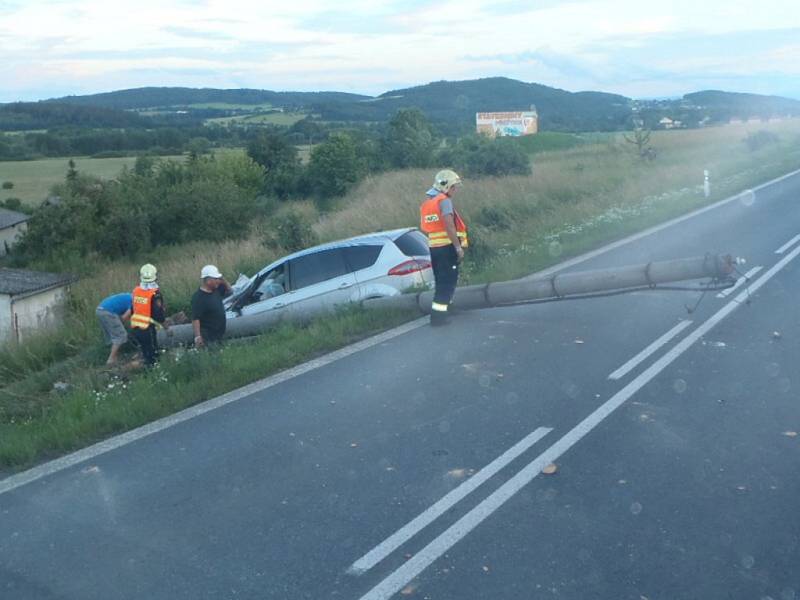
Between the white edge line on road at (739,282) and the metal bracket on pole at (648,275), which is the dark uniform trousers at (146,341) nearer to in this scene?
the metal bracket on pole at (648,275)

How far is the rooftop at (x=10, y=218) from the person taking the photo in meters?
52.1

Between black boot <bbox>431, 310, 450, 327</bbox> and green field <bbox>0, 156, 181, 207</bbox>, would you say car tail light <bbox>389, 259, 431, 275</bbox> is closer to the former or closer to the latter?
black boot <bbox>431, 310, 450, 327</bbox>

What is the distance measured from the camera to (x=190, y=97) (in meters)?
124

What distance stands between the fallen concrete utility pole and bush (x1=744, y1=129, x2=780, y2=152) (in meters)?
39.2

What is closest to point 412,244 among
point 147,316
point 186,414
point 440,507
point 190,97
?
point 147,316

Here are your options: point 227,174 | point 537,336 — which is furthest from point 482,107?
point 537,336

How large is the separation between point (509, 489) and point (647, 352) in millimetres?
3539

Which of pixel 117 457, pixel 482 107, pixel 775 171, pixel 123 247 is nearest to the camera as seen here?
pixel 117 457

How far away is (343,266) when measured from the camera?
1213 cm

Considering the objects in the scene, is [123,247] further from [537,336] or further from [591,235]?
[537,336]

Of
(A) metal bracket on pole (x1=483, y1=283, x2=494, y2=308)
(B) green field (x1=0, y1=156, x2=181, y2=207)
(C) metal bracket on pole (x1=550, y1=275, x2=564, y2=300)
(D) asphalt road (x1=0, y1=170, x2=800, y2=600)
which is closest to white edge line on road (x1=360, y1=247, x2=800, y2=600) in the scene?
(D) asphalt road (x1=0, y1=170, x2=800, y2=600)

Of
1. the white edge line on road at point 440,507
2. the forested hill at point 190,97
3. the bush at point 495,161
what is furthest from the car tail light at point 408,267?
the forested hill at point 190,97

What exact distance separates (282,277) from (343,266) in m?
0.98

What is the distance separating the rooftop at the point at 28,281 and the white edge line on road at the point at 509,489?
2673 centimetres
